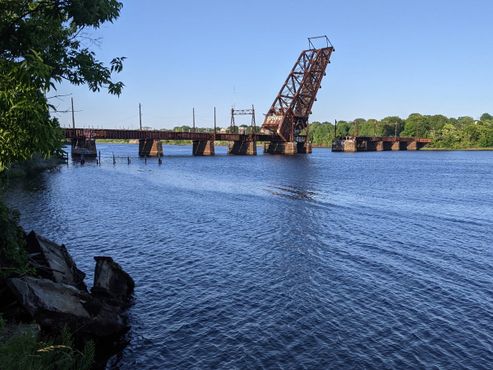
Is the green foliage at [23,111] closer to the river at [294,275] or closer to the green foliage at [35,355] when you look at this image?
the green foliage at [35,355]

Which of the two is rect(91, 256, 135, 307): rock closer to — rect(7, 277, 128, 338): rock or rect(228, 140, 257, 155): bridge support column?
rect(7, 277, 128, 338): rock

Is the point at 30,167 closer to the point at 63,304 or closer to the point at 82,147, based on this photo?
the point at 82,147

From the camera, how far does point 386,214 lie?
113ft

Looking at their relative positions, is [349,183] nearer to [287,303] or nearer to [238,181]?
[238,181]

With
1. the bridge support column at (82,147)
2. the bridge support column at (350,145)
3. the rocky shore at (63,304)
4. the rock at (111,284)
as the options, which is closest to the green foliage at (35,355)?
the rocky shore at (63,304)

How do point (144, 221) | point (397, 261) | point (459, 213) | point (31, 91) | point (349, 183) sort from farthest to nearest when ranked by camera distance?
point (349, 183), point (459, 213), point (144, 221), point (397, 261), point (31, 91)

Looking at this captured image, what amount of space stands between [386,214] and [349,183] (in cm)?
2325

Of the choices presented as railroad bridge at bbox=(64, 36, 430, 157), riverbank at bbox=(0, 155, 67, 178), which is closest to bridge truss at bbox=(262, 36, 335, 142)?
railroad bridge at bbox=(64, 36, 430, 157)

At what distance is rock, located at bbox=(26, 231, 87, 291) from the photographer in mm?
13953

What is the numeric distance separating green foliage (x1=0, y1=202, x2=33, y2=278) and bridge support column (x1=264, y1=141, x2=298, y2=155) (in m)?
130

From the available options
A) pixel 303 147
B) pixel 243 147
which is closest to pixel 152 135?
pixel 243 147

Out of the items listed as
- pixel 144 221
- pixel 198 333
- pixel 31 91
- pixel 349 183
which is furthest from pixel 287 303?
pixel 349 183

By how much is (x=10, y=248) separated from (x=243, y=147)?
136097 millimetres

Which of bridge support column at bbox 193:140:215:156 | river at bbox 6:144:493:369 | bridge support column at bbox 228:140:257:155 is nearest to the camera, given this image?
river at bbox 6:144:493:369
